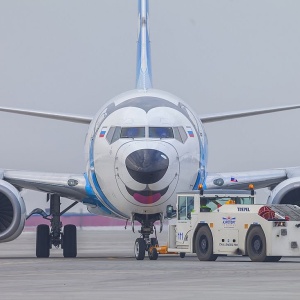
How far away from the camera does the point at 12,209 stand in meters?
36.1

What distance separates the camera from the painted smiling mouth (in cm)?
3259

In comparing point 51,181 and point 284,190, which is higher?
point 51,181

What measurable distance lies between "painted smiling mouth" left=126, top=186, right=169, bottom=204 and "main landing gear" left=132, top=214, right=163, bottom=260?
3.42 ft

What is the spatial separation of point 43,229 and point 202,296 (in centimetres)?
2025

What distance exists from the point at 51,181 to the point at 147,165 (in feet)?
18.0

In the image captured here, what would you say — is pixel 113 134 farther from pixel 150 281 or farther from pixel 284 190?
pixel 150 281

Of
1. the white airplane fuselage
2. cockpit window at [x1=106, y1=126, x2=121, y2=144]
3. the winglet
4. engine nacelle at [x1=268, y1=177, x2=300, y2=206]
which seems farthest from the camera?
the winglet

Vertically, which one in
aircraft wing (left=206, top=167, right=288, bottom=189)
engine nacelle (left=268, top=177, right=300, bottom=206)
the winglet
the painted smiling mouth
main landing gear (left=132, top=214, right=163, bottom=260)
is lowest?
main landing gear (left=132, top=214, right=163, bottom=260)

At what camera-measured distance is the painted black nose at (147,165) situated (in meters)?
31.8

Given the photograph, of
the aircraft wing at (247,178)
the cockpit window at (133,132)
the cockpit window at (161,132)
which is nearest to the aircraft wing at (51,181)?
the cockpit window at (133,132)

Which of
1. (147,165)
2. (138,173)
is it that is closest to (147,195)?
(138,173)

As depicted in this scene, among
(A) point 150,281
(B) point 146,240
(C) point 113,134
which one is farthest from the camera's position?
(B) point 146,240

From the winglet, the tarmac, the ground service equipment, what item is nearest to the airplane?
the ground service equipment

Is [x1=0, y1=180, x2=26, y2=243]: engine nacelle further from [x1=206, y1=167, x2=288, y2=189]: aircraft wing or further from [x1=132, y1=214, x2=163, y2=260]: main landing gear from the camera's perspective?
[x1=206, y1=167, x2=288, y2=189]: aircraft wing
